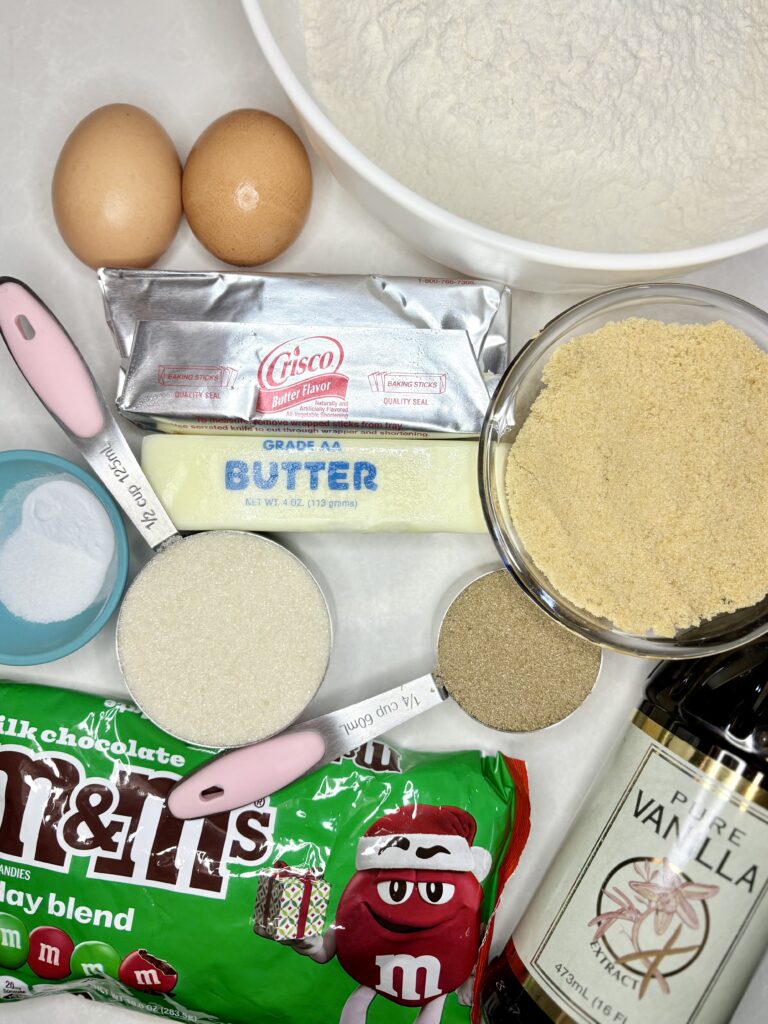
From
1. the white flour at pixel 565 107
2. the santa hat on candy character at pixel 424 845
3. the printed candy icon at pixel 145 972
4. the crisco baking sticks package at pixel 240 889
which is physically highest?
the white flour at pixel 565 107

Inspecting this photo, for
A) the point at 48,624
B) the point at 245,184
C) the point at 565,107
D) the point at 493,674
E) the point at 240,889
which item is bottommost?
the point at 240,889

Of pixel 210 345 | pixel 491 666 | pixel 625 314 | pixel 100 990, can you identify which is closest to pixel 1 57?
pixel 210 345

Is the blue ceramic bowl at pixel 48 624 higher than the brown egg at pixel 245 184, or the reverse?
the brown egg at pixel 245 184

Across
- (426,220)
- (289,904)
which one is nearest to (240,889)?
(289,904)

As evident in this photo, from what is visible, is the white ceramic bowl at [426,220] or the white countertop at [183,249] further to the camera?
the white countertop at [183,249]

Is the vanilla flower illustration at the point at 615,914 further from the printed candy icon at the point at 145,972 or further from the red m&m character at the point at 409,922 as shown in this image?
the printed candy icon at the point at 145,972

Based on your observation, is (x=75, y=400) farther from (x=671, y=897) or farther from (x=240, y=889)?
(x=671, y=897)

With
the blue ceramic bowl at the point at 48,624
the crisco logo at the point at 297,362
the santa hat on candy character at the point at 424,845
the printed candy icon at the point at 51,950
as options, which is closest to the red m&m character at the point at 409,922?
the santa hat on candy character at the point at 424,845

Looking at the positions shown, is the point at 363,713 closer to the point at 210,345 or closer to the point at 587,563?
the point at 587,563
